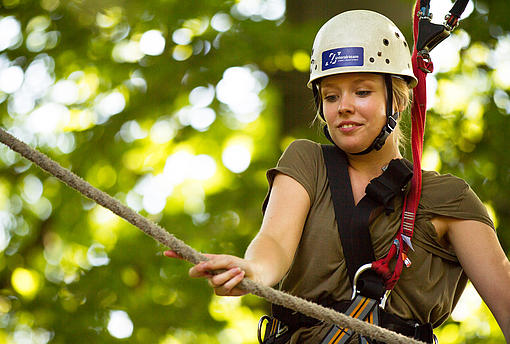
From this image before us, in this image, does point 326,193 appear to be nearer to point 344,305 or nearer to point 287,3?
point 344,305

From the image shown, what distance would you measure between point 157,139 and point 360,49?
4104 mm

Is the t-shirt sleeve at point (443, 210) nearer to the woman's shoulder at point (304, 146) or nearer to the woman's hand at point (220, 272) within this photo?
the woman's shoulder at point (304, 146)

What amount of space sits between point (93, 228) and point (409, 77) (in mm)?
4115

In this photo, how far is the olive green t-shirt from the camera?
7.98 ft

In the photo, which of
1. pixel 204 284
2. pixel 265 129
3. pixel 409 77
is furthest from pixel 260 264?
pixel 265 129

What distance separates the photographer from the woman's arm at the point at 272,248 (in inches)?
76.0

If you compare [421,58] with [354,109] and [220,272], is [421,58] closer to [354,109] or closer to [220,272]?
[354,109]

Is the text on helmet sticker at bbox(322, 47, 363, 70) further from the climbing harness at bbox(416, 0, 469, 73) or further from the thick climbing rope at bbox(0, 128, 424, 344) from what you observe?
the thick climbing rope at bbox(0, 128, 424, 344)

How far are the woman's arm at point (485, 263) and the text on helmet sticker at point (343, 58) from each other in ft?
2.15

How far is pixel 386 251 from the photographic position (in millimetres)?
2479

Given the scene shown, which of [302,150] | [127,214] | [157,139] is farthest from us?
[157,139]

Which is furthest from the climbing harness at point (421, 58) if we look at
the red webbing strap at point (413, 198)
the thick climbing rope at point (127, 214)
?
the thick climbing rope at point (127, 214)

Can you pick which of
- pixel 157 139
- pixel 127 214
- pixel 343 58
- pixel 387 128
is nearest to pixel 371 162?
pixel 387 128

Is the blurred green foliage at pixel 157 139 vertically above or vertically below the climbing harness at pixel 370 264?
below
